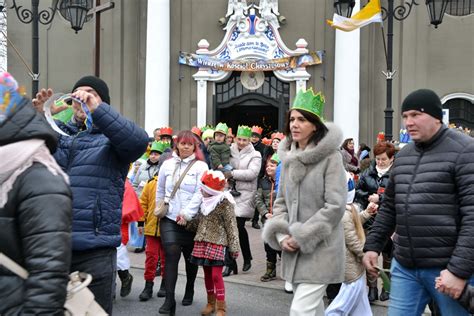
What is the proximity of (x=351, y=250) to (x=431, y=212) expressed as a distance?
1777 mm

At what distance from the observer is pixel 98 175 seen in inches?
145

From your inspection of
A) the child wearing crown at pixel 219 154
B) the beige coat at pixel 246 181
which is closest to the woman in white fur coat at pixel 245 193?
the beige coat at pixel 246 181

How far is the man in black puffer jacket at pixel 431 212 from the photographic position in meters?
3.56

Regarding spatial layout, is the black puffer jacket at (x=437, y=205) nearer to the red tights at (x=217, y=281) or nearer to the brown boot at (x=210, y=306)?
the red tights at (x=217, y=281)

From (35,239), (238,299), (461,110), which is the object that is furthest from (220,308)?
(461,110)

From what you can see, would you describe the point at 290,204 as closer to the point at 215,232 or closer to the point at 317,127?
the point at 317,127

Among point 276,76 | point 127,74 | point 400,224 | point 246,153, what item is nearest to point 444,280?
point 400,224

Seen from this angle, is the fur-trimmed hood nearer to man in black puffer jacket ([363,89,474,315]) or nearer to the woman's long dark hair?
the woman's long dark hair

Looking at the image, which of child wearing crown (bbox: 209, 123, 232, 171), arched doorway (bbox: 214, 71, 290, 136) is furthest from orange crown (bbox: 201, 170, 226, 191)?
arched doorway (bbox: 214, 71, 290, 136)

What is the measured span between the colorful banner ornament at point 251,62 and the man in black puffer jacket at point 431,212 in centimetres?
1481

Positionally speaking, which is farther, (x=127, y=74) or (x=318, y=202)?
(x=127, y=74)

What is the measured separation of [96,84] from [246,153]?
557 cm

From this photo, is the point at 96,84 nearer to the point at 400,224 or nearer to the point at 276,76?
the point at 400,224

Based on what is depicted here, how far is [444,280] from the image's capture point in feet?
11.7
